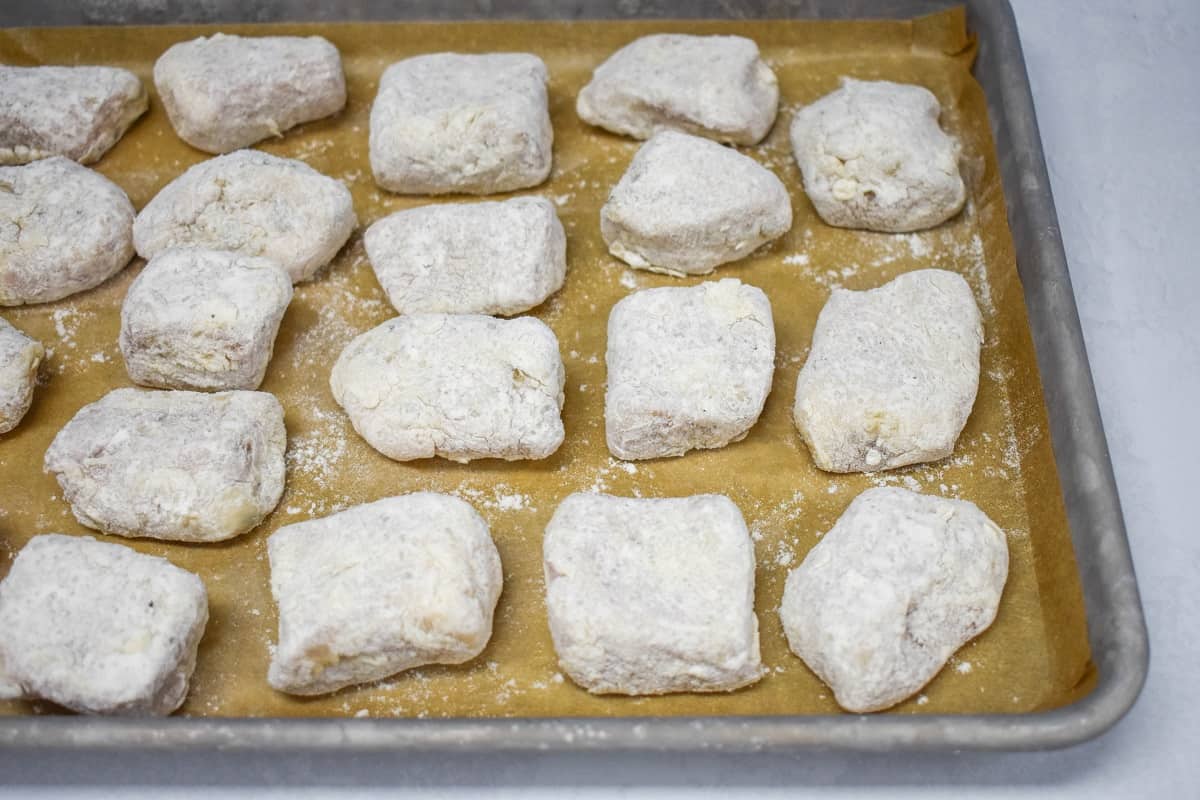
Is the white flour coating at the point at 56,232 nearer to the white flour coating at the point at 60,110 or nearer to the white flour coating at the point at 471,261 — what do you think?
the white flour coating at the point at 60,110

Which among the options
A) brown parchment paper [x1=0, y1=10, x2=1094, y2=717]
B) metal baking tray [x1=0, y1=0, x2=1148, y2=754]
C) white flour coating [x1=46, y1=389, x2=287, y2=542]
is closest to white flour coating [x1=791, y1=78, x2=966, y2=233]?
brown parchment paper [x1=0, y1=10, x2=1094, y2=717]

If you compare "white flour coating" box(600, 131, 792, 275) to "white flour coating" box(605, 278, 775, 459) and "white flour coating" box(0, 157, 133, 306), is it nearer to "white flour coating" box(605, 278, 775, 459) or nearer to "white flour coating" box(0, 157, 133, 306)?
"white flour coating" box(605, 278, 775, 459)

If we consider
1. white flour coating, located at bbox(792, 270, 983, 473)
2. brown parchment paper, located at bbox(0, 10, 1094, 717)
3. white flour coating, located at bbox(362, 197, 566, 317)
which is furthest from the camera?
white flour coating, located at bbox(362, 197, 566, 317)

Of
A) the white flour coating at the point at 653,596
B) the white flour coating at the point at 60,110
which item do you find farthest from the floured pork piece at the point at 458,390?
the white flour coating at the point at 60,110

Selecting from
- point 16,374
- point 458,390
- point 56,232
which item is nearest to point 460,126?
point 458,390

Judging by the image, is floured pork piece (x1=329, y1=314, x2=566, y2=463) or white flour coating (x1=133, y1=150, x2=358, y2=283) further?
white flour coating (x1=133, y1=150, x2=358, y2=283)

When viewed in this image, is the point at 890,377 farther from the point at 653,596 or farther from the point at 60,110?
the point at 60,110

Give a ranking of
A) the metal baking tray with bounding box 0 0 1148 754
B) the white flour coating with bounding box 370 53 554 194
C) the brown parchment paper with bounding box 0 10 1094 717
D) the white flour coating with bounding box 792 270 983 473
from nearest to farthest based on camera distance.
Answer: the metal baking tray with bounding box 0 0 1148 754 → the brown parchment paper with bounding box 0 10 1094 717 → the white flour coating with bounding box 792 270 983 473 → the white flour coating with bounding box 370 53 554 194
